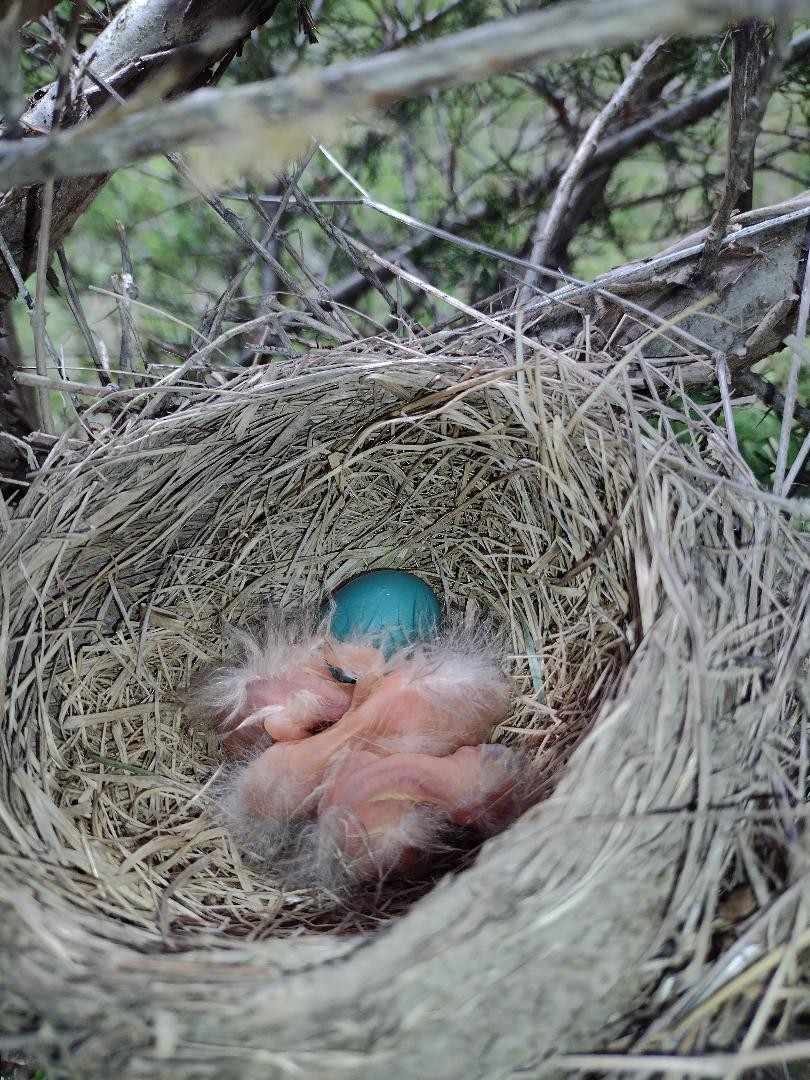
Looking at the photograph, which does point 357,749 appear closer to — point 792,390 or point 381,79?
point 792,390

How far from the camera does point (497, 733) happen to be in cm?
145

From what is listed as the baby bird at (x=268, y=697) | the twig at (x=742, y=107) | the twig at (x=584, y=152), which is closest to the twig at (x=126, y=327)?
the baby bird at (x=268, y=697)

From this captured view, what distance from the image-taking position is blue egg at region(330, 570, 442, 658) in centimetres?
151

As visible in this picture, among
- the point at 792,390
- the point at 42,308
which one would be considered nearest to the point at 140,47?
the point at 42,308

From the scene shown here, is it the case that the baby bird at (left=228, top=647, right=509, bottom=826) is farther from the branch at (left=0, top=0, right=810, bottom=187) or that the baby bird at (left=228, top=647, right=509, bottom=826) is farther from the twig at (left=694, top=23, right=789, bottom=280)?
the branch at (left=0, top=0, right=810, bottom=187)

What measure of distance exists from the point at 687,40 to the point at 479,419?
3.57 feet

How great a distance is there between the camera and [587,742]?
93 centimetres

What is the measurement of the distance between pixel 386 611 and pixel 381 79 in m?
1.06

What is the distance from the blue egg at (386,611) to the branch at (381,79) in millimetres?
970

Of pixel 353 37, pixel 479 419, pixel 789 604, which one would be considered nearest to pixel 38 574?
pixel 479 419

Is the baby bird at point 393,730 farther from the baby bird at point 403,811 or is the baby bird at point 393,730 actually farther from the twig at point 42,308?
the twig at point 42,308

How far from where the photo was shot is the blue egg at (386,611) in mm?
1507

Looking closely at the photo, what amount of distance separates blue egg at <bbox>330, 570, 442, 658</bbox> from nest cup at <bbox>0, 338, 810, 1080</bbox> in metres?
0.12

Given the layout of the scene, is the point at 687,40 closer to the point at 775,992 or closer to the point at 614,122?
the point at 614,122
